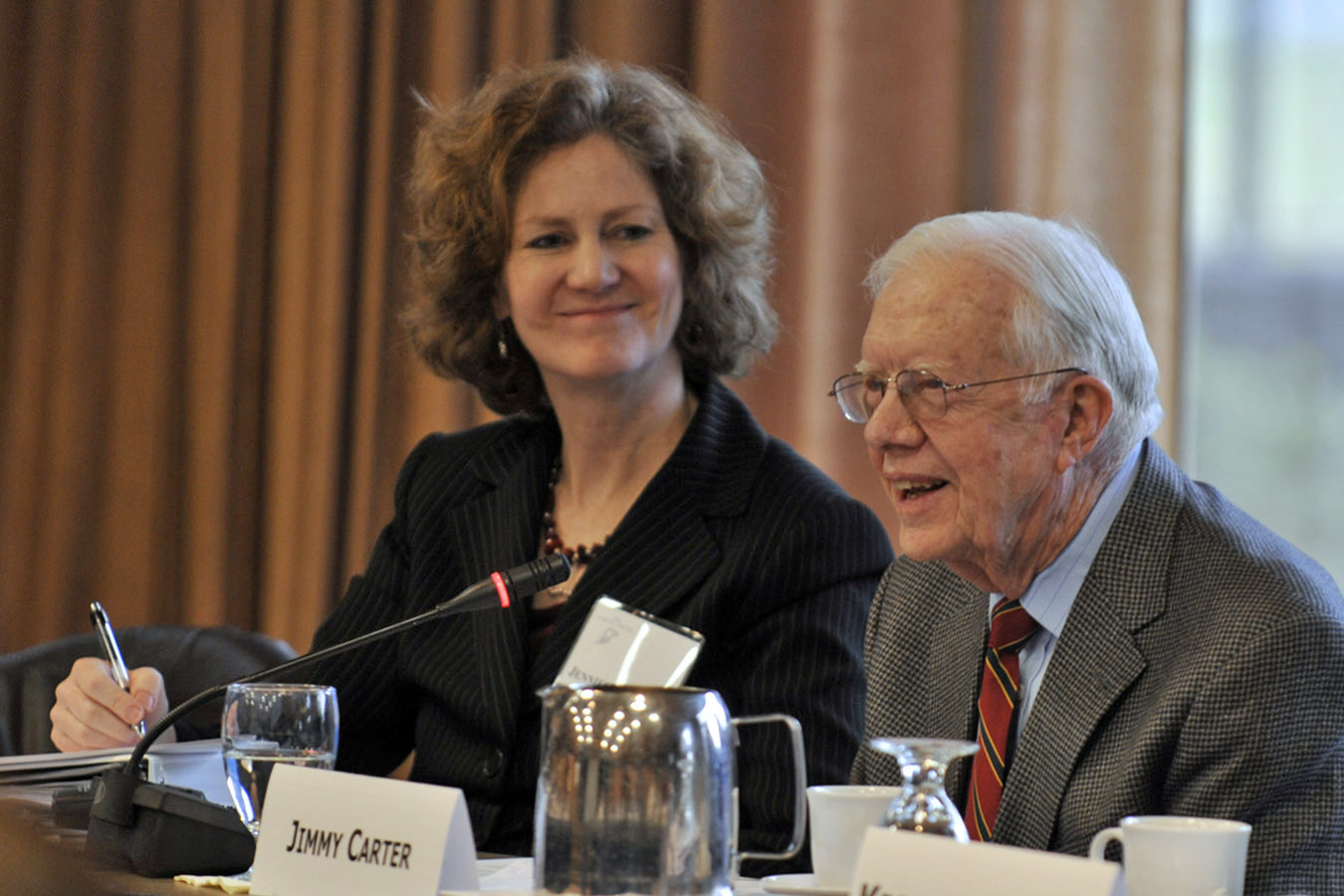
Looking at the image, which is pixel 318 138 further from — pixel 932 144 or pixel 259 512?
pixel 932 144

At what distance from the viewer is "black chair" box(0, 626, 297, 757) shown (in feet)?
7.84

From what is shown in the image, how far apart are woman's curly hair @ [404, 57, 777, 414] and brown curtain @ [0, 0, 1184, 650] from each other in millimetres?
426

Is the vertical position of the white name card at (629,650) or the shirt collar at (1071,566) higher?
the shirt collar at (1071,566)

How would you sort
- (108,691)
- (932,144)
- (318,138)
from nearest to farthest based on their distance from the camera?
1. (108,691)
2. (932,144)
3. (318,138)

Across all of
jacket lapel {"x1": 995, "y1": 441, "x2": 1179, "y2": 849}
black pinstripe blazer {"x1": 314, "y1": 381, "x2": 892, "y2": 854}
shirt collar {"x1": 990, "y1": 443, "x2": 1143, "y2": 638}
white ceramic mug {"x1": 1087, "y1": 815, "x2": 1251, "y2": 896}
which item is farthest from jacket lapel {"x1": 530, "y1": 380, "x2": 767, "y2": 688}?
white ceramic mug {"x1": 1087, "y1": 815, "x2": 1251, "y2": 896}

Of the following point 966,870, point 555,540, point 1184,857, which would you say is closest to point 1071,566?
point 1184,857

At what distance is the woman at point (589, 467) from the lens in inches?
77.5

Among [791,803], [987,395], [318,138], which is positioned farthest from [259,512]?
[987,395]

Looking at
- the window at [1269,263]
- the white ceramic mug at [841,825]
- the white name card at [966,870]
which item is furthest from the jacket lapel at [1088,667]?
the window at [1269,263]

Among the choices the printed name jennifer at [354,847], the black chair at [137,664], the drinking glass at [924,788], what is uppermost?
the drinking glass at [924,788]

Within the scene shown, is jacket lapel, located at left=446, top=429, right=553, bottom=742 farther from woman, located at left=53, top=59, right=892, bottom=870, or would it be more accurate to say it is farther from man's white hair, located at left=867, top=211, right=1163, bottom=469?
man's white hair, located at left=867, top=211, right=1163, bottom=469

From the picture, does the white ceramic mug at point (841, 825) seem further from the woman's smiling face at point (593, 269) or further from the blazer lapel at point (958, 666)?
the woman's smiling face at point (593, 269)

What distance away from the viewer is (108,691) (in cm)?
175

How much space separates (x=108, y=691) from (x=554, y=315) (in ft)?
2.84
